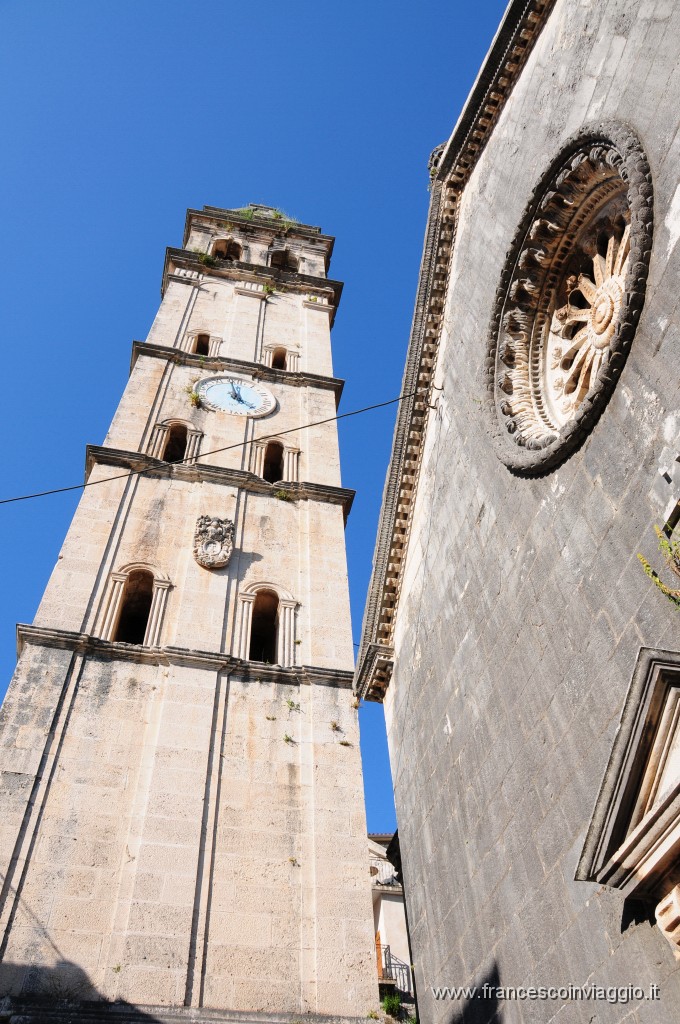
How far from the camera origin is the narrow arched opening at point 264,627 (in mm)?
17938

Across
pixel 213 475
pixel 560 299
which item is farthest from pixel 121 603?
pixel 560 299

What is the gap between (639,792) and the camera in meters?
4.54

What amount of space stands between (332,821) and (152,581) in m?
6.46

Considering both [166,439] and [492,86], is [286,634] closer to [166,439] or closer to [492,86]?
[166,439]

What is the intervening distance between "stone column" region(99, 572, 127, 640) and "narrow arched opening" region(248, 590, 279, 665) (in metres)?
2.77

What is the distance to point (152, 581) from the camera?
57.7ft

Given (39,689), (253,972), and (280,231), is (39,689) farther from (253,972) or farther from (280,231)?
(280,231)

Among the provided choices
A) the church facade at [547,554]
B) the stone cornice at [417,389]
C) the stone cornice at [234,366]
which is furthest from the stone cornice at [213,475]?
the church facade at [547,554]

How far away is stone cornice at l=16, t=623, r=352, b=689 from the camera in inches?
595

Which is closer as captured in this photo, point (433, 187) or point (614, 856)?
point (614, 856)

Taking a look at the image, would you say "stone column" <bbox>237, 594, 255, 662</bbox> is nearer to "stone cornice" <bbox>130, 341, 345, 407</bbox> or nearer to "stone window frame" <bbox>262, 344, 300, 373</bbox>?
"stone cornice" <bbox>130, 341, 345, 407</bbox>

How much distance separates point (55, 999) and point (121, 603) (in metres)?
7.77

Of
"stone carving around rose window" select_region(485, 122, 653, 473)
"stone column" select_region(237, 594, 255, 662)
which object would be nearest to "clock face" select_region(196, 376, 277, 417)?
"stone column" select_region(237, 594, 255, 662)

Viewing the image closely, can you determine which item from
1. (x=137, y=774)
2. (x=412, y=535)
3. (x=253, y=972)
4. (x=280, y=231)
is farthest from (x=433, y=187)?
(x=280, y=231)
